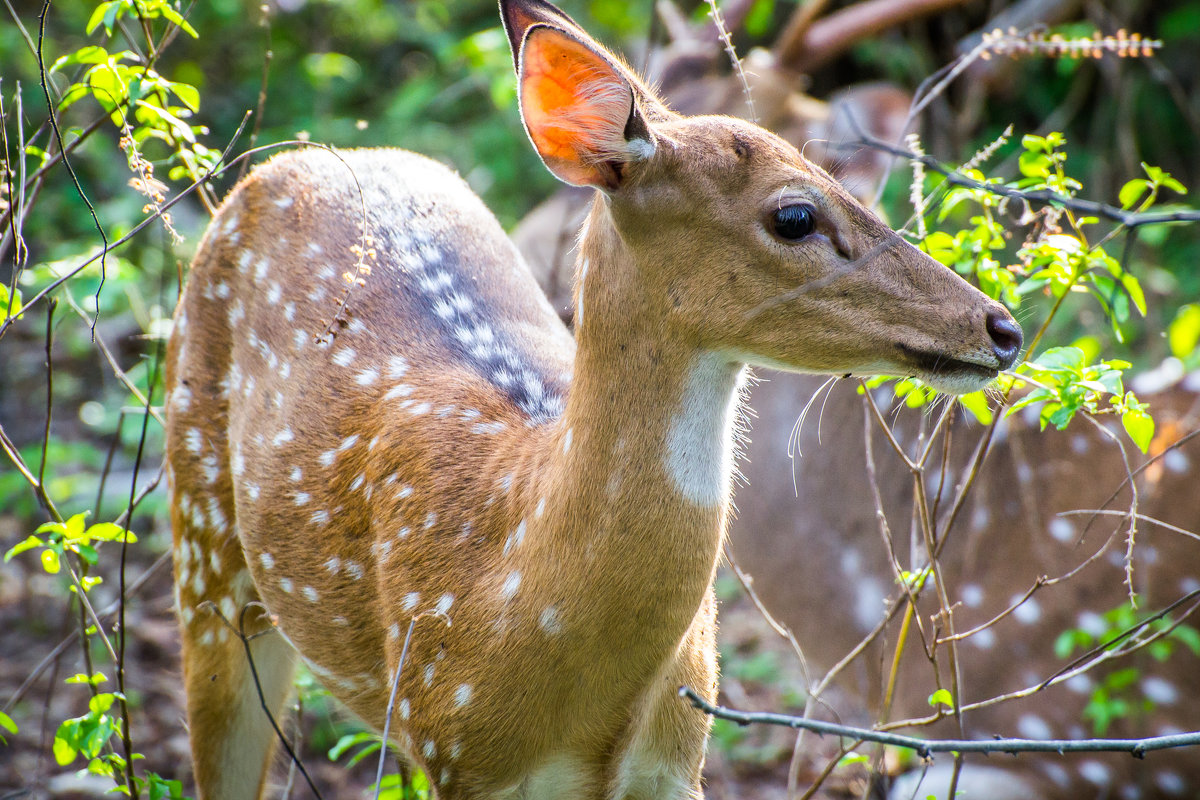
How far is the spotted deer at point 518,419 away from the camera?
2.07m

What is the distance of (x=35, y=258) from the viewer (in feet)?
22.0

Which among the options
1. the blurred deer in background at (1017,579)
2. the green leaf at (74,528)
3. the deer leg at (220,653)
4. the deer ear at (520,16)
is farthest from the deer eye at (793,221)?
the deer leg at (220,653)

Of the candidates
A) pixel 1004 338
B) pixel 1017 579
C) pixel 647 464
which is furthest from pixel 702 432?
pixel 1017 579

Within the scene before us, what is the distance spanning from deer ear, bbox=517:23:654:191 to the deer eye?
0.26 metres

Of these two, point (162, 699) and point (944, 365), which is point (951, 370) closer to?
point (944, 365)

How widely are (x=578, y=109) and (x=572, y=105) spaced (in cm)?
2

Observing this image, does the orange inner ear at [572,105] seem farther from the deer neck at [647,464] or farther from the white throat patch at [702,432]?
the white throat patch at [702,432]

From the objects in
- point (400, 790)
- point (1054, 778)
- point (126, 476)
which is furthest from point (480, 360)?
point (126, 476)

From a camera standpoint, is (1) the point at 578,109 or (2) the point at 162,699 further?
(2) the point at 162,699

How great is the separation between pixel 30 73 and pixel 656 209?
19.0ft

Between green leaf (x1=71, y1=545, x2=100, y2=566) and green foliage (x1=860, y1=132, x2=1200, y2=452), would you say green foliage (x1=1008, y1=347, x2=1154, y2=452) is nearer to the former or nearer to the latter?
green foliage (x1=860, y1=132, x2=1200, y2=452)

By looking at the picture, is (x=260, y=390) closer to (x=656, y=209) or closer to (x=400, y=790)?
(x=400, y=790)

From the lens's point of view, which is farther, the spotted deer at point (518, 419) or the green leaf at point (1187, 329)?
the spotted deer at point (518, 419)

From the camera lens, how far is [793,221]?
2.06 meters
